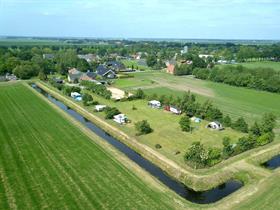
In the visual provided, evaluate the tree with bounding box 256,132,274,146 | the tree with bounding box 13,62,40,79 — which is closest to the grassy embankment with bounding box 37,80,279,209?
the tree with bounding box 256,132,274,146

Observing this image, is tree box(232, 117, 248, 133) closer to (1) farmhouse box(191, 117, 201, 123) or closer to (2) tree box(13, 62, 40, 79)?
(1) farmhouse box(191, 117, 201, 123)

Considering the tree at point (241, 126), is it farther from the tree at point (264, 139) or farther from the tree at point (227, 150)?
the tree at point (227, 150)

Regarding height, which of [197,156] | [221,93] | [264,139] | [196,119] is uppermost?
[197,156]

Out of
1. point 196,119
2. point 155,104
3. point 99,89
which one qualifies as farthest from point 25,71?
point 196,119

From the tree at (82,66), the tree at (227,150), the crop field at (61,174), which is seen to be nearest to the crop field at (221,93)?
the tree at (227,150)

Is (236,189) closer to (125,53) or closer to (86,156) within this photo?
(86,156)

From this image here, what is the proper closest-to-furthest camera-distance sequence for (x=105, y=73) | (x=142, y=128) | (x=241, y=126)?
(x=142, y=128) < (x=241, y=126) < (x=105, y=73)

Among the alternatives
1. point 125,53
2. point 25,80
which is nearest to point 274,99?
point 25,80

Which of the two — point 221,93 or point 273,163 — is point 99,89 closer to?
point 221,93
